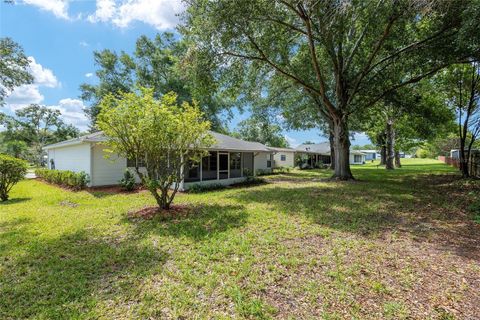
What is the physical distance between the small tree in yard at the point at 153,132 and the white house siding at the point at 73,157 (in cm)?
708

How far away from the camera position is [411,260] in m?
4.16

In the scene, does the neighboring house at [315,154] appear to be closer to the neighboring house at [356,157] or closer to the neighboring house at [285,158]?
the neighboring house at [285,158]

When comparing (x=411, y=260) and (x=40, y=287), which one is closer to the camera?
(x=40, y=287)

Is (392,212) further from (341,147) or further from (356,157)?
(356,157)

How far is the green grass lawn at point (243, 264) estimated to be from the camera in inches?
117

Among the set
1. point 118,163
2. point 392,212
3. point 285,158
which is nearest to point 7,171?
point 118,163

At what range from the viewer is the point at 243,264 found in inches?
159

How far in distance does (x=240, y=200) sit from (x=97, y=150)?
8527 mm

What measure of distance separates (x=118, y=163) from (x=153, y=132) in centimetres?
822

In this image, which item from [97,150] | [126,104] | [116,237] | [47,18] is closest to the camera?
[116,237]

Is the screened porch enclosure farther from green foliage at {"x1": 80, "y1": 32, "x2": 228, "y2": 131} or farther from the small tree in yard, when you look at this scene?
green foliage at {"x1": 80, "y1": 32, "x2": 228, "y2": 131}

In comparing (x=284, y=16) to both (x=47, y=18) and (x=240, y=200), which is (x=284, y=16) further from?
(x=47, y=18)

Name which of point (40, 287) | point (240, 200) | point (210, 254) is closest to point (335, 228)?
point (210, 254)

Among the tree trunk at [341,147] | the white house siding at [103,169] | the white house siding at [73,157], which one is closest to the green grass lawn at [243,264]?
the white house siding at [103,169]
